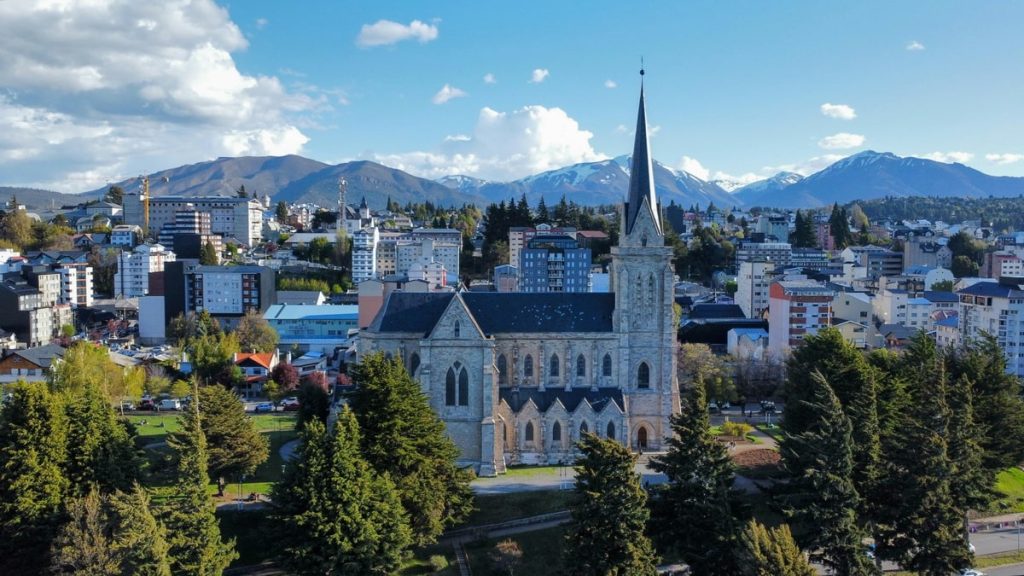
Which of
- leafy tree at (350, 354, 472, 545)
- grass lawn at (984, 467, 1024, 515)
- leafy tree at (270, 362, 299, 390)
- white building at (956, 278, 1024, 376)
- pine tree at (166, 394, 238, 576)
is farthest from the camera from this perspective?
white building at (956, 278, 1024, 376)

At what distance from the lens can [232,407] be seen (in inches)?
1794

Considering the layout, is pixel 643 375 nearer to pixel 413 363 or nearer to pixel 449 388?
pixel 449 388

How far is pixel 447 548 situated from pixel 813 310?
57.7 meters

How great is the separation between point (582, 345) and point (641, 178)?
11750 mm

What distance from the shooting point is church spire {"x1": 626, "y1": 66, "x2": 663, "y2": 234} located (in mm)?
51594

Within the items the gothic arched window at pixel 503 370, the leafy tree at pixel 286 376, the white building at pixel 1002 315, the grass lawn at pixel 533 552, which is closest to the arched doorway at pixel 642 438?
the gothic arched window at pixel 503 370

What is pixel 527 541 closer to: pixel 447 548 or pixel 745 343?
pixel 447 548

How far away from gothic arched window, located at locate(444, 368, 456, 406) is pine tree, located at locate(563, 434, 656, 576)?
59.6ft

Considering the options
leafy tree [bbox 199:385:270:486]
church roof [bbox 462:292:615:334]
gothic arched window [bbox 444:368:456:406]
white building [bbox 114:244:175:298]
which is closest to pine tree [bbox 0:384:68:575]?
leafy tree [bbox 199:385:270:486]

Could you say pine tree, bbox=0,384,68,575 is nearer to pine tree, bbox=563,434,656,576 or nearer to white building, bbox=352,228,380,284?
pine tree, bbox=563,434,656,576

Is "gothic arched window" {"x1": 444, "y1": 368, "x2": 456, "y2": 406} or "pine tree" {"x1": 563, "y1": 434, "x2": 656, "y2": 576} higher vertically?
"gothic arched window" {"x1": 444, "y1": 368, "x2": 456, "y2": 406}

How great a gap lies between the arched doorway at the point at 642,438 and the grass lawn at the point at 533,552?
12.5 meters

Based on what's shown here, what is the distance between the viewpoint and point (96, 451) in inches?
1500

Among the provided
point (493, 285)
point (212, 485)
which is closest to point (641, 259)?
point (212, 485)
